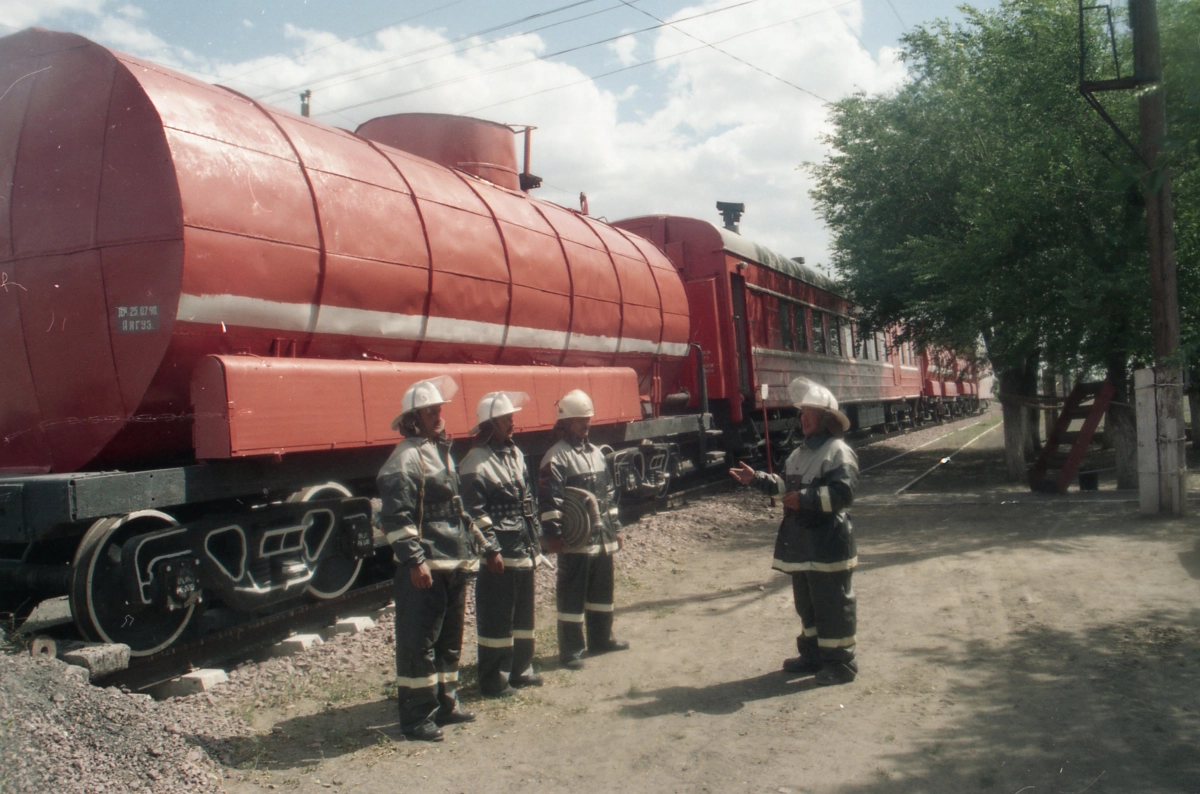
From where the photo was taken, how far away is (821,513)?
17.0 feet

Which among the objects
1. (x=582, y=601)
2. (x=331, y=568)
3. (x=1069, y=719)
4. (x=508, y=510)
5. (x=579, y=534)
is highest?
(x=508, y=510)

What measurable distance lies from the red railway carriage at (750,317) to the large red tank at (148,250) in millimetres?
6817

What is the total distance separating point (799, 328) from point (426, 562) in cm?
1216

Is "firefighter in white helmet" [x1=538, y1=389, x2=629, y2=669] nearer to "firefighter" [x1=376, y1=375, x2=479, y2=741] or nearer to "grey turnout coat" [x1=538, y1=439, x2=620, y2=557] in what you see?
"grey turnout coat" [x1=538, y1=439, x2=620, y2=557]

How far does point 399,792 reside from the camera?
4000mm

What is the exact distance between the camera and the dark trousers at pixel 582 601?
19.1 feet

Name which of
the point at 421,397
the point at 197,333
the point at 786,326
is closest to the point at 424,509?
the point at 421,397

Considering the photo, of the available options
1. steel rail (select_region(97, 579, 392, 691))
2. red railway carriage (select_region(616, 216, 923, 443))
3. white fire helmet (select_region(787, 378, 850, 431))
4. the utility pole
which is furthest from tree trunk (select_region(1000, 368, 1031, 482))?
steel rail (select_region(97, 579, 392, 691))

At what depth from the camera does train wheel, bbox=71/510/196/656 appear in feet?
16.1

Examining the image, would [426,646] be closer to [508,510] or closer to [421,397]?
[508,510]

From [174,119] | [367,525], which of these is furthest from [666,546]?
[174,119]

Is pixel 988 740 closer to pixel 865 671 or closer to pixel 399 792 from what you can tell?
pixel 865 671

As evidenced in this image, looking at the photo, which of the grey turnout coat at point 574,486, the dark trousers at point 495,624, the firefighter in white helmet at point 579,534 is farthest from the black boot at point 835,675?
the dark trousers at point 495,624

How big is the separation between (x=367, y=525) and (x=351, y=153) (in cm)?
264
